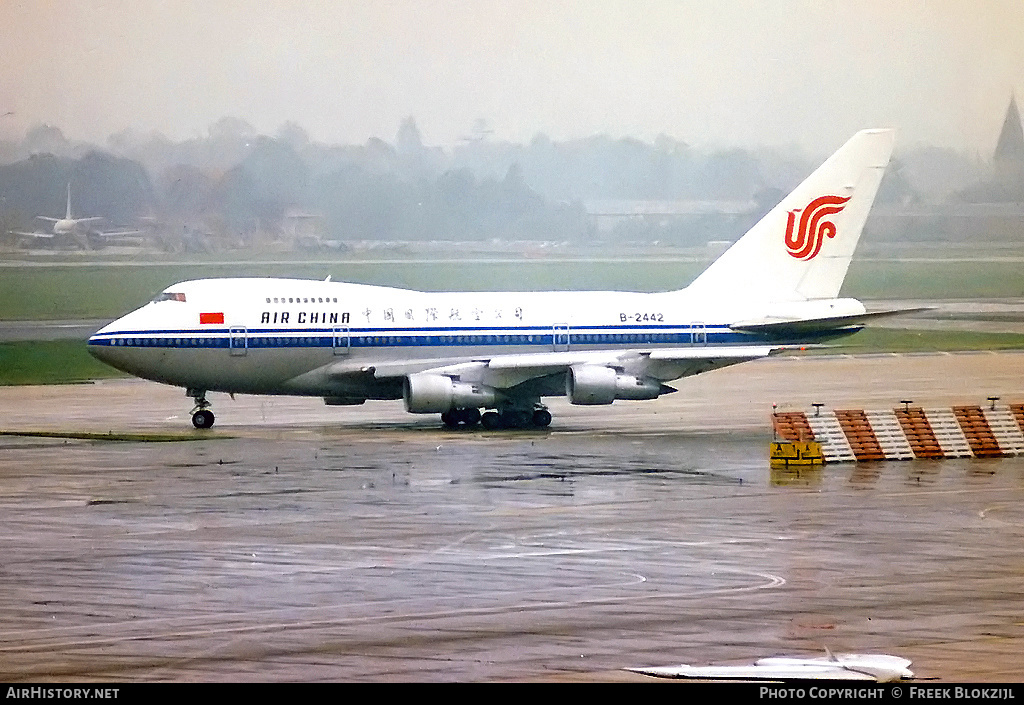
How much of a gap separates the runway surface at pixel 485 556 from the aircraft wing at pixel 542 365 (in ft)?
4.63

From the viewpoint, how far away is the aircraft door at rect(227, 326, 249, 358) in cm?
4022

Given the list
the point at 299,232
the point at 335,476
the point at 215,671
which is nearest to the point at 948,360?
the point at 299,232

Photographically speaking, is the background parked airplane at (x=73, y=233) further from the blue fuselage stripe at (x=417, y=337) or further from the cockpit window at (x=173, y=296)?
the blue fuselage stripe at (x=417, y=337)

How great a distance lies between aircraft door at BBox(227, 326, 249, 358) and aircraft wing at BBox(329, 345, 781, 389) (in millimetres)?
2108

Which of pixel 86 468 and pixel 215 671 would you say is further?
pixel 86 468

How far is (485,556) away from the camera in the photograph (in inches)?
906

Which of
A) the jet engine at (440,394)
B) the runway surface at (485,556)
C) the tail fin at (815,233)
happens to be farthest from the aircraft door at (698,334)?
the jet engine at (440,394)

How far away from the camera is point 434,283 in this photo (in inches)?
2835

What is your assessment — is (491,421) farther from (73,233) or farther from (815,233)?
(73,233)

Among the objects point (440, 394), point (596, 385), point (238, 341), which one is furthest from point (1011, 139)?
point (238, 341)

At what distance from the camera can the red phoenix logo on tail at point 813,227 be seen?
4388 cm
